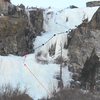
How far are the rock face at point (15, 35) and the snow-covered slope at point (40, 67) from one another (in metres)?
0.95

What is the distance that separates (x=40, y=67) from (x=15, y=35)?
545 cm

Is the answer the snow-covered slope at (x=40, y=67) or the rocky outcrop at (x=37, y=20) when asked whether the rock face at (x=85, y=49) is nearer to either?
the snow-covered slope at (x=40, y=67)

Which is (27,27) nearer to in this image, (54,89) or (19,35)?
(19,35)

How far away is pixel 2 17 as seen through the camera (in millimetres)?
47406

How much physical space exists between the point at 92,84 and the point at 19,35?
407 inches

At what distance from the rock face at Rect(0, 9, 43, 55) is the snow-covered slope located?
954 millimetres

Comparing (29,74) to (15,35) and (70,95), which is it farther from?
(70,95)

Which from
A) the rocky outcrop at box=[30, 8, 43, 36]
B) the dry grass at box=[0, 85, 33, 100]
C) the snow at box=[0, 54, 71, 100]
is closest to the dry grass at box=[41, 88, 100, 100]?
the dry grass at box=[0, 85, 33, 100]

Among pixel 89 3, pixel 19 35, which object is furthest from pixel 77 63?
pixel 89 3

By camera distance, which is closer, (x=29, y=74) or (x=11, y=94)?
(x=11, y=94)

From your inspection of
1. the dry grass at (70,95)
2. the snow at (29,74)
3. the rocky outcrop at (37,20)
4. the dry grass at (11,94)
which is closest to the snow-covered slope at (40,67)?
the snow at (29,74)

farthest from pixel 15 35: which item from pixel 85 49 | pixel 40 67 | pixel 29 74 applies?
pixel 85 49

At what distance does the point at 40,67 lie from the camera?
43500 millimetres

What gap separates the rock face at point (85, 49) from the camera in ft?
141
